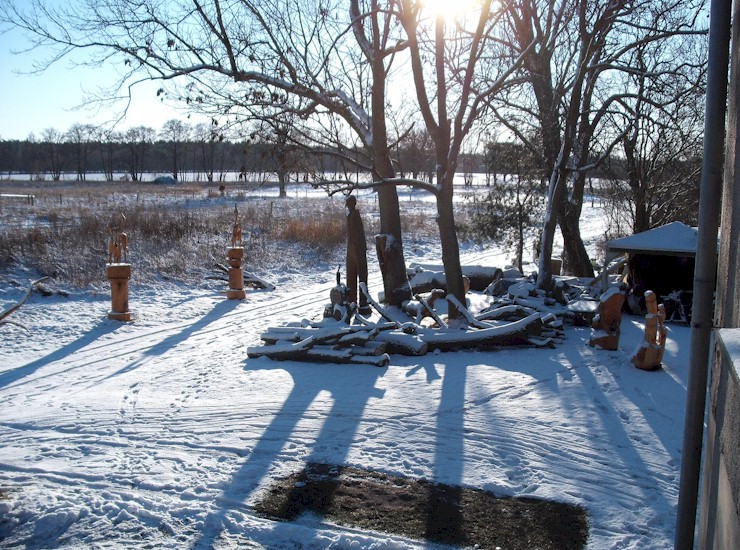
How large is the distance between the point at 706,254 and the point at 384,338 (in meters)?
Result: 6.69

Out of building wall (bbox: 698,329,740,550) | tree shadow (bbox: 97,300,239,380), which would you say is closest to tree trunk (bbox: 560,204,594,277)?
tree shadow (bbox: 97,300,239,380)

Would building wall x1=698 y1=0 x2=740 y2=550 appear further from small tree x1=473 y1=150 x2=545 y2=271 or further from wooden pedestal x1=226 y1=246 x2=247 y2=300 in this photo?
small tree x1=473 y1=150 x2=545 y2=271

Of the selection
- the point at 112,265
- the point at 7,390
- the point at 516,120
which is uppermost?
the point at 516,120

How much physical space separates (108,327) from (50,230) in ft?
28.3

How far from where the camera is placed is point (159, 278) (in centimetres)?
1577

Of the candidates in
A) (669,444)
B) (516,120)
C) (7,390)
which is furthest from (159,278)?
(669,444)

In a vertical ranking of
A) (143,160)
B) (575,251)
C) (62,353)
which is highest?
(143,160)

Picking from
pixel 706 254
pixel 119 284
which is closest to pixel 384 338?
pixel 119 284

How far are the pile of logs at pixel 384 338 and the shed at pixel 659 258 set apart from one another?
2.57 m

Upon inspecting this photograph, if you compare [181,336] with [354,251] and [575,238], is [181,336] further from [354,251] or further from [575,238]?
[575,238]

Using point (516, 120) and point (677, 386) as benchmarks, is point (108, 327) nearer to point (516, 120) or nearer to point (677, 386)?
point (677, 386)

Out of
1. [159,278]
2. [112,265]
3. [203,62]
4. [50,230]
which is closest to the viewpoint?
[112,265]

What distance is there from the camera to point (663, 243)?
40.0ft

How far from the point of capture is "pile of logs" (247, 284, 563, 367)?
9.32m
